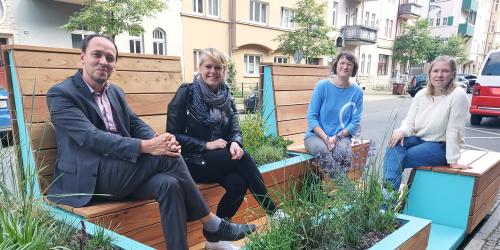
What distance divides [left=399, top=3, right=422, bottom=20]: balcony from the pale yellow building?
16216mm

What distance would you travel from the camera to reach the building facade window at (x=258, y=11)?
1911 centimetres

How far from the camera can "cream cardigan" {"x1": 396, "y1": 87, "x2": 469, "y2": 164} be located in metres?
3.14

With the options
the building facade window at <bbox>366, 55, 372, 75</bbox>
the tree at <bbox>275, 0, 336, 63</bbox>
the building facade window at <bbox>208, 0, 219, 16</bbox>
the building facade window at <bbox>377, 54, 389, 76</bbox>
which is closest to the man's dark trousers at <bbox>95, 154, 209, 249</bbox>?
the building facade window at <bbox>208, 0, 219, 16</bbox>

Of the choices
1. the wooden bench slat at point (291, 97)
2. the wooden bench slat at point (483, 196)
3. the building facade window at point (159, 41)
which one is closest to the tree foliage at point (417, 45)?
the building facade window at point (159, 41)

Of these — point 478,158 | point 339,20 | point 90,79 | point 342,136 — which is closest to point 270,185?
point 342,136

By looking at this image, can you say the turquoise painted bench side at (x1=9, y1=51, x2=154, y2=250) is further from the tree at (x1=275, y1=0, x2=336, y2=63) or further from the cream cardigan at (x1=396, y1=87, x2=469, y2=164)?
the tree at (x1=275, y1=0, x2=336, y2=63)

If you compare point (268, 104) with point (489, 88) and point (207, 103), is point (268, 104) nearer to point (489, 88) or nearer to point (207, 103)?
point (207, 103)

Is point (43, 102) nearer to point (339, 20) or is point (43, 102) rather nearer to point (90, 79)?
point (90, 79)

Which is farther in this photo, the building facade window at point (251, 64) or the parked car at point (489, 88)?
the building facade window at point (251, 64)

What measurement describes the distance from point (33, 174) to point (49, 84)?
3.79 ft

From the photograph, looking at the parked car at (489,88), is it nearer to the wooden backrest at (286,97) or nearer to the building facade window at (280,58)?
the wooden backrest at (286,97)

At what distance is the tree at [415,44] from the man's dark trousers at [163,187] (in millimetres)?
31485

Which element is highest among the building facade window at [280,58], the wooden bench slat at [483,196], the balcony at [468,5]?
the balcony at [468,5]

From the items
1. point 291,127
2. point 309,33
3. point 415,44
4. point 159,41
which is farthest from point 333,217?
point 415,44
